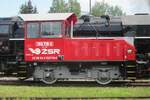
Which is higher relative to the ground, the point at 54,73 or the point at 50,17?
the point at 50,17

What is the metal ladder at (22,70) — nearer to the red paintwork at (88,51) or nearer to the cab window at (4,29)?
the red paintwork at (88,51)

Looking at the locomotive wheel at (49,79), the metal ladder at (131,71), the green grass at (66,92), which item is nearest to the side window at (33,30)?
the locomotive wheel at (49,79)

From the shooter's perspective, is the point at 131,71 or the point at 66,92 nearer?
the point at 66,92

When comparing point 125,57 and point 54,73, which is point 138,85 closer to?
point 125,57

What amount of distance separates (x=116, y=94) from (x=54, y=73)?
5.16 meters

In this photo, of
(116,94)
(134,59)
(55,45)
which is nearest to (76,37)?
(55,45)

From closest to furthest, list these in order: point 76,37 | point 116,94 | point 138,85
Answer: point 116,94 < point 138,85 < point 76,37

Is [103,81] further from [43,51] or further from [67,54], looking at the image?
[43,51]

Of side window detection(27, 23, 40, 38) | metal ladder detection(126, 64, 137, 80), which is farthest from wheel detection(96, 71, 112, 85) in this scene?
side window detection(27, 23, 40, 38)

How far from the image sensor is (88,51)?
22312 mm

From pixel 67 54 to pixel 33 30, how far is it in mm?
1982

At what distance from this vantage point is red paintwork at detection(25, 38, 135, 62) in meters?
22.1

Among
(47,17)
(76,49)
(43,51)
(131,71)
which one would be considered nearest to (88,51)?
(76,49)

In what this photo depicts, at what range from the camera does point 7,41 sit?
2398cm
